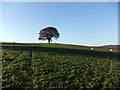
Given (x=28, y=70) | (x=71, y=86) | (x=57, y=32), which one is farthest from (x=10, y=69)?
(x=57, y=32)

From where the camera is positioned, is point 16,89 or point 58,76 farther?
point 58,76

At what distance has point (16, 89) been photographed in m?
10.6

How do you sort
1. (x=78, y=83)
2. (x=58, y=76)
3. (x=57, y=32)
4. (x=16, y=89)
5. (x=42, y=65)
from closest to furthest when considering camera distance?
(x=16, y=89) < (x=78, y=83) < (x=58, y=76) < (x=42, y=65) < (x=57, y=32)

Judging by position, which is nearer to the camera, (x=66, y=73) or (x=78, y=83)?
(x=78, y=83)

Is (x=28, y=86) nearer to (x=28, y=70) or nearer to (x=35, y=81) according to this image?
(x=35, y=81)

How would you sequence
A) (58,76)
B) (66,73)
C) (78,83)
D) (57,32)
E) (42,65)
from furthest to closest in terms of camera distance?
(57,32) < (42,65) < (66,73) < (58,76) < (78,83)

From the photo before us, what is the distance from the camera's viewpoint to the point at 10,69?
14406 mm

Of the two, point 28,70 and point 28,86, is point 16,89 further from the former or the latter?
point 28,70

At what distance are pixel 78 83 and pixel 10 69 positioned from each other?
7.93 m

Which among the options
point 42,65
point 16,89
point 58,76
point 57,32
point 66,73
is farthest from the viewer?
point 57,32

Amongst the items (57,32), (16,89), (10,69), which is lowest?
(16,89)

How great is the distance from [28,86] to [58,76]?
3.33 m

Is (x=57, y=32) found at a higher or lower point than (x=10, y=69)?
higher

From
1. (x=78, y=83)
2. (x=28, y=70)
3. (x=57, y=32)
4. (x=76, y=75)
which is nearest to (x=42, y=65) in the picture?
(x=28, y=70)
